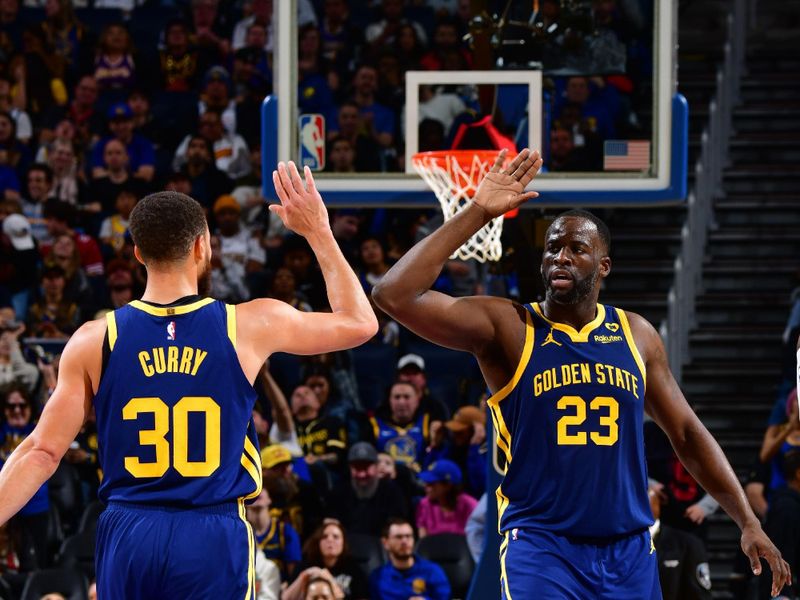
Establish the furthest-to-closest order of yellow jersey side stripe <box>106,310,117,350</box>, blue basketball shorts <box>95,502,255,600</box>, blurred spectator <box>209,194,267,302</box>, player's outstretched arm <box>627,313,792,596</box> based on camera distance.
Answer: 1. blurred spectator <box>209,194,267,302</box>
2. player's outstretched arm <box>627,313,792,596</box>
3. yellow jersey side stripe <box>106,310,117,350</box>
4. blue basketball shorts <box>95,502,255,600</box>

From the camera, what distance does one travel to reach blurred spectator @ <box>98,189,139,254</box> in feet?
45.9

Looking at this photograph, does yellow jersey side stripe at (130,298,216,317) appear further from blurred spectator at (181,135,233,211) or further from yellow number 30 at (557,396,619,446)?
blurred spectator at (181,135,233,211)

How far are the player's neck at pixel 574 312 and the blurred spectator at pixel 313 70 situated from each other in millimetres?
5729

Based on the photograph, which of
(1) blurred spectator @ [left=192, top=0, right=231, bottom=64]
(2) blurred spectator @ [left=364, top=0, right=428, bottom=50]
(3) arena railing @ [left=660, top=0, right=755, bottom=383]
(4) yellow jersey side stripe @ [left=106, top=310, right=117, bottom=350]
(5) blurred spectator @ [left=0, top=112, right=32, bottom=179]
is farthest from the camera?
(1) blurred spectator @ [left=192, top=0, right=231, bottom=64]

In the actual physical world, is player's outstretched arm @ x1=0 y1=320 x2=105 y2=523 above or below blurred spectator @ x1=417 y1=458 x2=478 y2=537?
above

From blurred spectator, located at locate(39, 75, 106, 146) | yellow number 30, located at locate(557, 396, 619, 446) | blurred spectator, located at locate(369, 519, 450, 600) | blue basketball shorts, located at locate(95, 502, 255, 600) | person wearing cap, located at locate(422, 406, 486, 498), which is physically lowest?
blurred spectator, located at locate(369, 519, 450, 600)

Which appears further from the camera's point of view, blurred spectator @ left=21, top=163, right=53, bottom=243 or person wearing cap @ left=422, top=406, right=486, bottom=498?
blurred spectator @ left=21, top=163, right=53, bottom=243

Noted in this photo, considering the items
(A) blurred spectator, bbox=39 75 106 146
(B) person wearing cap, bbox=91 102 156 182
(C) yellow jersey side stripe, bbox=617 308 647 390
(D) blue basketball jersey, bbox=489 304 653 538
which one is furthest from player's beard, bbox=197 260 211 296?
(A) blurred spectator, bbox=39 75 106 146

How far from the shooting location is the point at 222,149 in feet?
48.2

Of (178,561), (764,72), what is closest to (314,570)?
(178,561)

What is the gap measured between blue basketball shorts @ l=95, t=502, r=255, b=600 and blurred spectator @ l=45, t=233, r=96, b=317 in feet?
27.2

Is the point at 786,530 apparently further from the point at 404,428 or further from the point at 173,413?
the point at 173,413

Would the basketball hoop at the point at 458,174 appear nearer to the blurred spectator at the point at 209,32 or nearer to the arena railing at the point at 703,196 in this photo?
the arena railing at the point at 703,196

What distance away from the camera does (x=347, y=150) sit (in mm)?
9648
